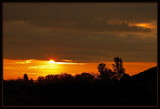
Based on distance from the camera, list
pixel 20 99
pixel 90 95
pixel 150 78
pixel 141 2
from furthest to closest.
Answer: pixel 150 78
pixel 90 95
pixel 20 99
pixel 141 2

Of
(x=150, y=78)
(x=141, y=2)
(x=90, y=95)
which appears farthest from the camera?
(x=150, y=78)

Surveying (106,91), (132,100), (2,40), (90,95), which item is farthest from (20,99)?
(2,40)

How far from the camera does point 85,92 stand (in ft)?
18.8

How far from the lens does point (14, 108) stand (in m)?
2.88

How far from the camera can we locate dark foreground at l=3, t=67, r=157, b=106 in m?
5.55

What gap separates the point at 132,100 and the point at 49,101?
1584 mm

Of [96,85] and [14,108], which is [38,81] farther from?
[14,108]

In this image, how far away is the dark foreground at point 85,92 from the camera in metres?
5.55

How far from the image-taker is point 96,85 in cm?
575

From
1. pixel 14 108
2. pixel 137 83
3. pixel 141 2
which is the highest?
pixel 141 2

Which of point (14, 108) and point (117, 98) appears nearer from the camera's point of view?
point (14, 108)

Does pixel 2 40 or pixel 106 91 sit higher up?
pixel 2 40

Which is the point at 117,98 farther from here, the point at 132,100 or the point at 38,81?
the point at 38,81

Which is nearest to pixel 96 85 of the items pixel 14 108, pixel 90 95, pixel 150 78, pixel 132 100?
pixel 90 95
